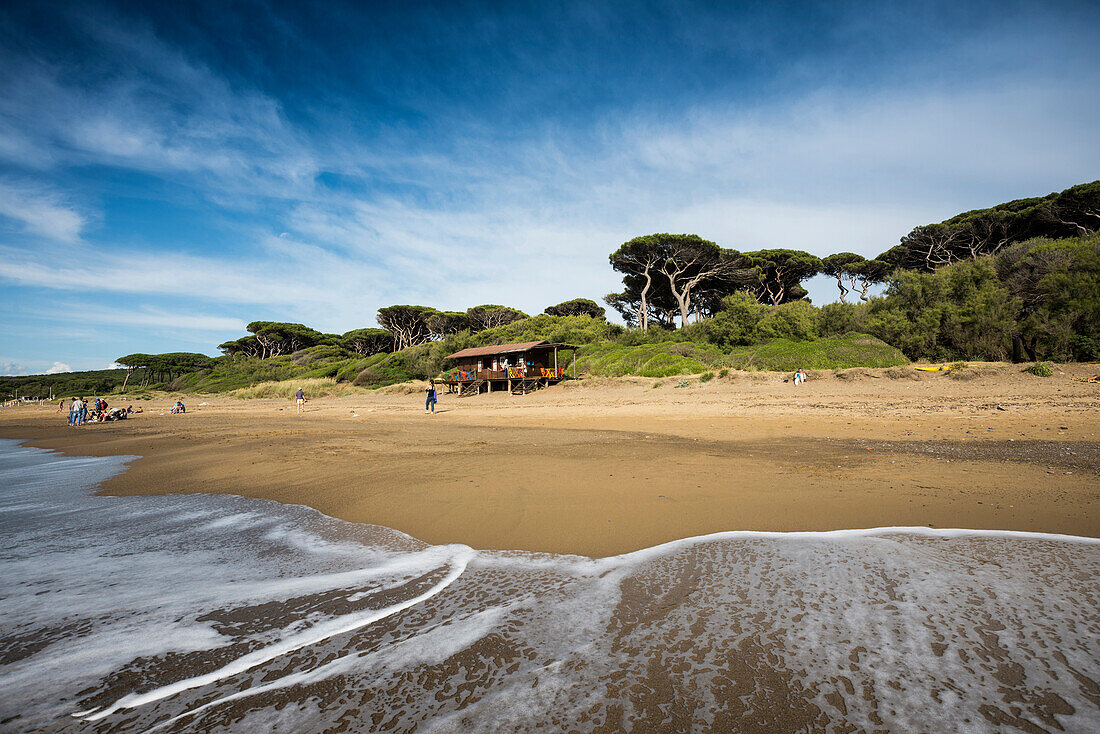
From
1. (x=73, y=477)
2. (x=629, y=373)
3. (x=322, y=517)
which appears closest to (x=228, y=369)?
(x=629, y=373)

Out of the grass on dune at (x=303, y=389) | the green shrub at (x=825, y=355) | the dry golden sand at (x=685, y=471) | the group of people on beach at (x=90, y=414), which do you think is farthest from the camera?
the grass on dune at (x=303, y=389)

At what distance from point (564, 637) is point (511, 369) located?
26895mm

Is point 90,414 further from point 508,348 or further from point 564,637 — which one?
point 564,637

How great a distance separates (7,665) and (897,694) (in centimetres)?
353

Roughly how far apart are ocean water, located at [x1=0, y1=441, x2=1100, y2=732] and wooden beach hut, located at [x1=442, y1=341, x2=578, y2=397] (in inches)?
960

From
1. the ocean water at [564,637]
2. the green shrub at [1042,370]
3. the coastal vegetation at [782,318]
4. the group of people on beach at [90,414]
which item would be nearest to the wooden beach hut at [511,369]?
the coastal vegetation at [782,318]

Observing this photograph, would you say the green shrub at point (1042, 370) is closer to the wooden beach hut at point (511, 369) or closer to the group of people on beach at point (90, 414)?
the wooden beach hut at point (511, 369)

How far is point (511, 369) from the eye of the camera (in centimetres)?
2873

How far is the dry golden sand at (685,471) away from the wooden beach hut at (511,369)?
52.7 ft

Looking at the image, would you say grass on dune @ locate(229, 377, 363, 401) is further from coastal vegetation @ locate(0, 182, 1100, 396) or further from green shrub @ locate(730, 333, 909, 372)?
green shrub @ locate(730, 333, 909, 372)

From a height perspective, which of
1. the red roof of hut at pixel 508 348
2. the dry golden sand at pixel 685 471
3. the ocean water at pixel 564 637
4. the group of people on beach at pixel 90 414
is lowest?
the dry golden sand at pixel 685 471

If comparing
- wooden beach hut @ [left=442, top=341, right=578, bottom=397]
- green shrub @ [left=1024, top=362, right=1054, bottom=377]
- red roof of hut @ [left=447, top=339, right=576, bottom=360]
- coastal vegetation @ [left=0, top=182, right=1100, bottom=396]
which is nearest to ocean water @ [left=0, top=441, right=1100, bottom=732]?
green shrub @ [left=1024, top=362, right=1054, bottom=377]

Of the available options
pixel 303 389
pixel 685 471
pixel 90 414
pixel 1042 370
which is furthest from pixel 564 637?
pixel 303 389

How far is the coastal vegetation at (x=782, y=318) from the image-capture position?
58.0ft
